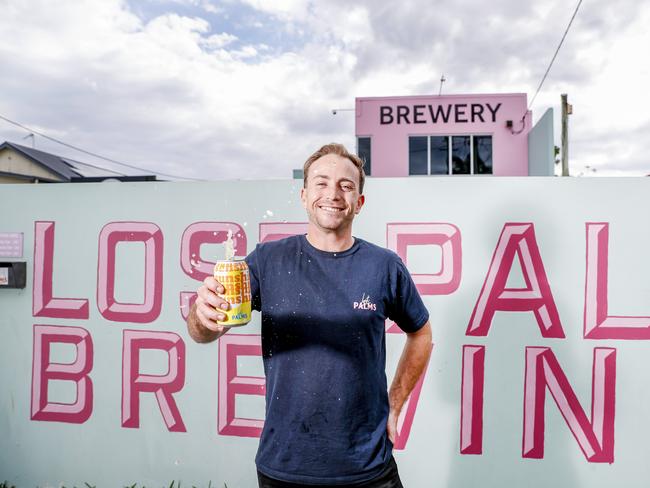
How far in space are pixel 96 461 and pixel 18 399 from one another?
2.41 feet

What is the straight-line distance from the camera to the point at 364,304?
62.7 inches

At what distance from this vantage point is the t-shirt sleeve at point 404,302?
169 cm

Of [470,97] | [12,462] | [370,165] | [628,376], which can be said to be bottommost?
[12,462]

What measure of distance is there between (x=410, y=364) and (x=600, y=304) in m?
1.49

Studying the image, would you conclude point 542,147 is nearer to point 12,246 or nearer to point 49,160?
point 12,246

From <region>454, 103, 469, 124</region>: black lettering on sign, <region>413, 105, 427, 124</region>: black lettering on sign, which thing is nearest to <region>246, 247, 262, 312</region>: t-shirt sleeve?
<region>413, 105, 427, 124</region>: black lettering on sign

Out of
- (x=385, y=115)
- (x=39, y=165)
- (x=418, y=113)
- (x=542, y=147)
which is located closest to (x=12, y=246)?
(x=385, y=115)

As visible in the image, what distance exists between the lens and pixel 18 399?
115 inches

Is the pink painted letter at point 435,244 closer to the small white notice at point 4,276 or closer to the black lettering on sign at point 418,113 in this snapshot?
the small white notice at point 4,276

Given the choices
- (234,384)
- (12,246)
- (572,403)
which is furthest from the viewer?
(12,246)

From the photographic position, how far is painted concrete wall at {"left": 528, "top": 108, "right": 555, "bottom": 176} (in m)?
10.6

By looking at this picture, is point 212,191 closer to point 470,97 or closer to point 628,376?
point 628,376

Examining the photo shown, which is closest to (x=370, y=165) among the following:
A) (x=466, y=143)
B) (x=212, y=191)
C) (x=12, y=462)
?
(x=466, y=143)

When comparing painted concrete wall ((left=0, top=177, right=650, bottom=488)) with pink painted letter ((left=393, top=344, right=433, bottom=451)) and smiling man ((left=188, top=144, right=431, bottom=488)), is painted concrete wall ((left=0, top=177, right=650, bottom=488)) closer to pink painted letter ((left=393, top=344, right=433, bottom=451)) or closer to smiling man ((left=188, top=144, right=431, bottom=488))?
pink painted letter ((left=393, top=344, right=433, bottom=451))
